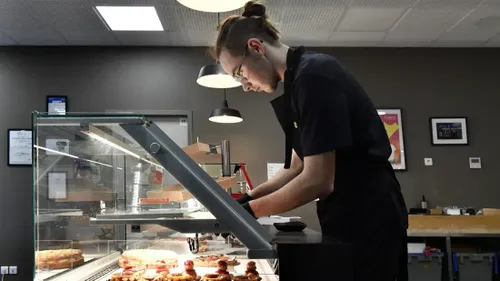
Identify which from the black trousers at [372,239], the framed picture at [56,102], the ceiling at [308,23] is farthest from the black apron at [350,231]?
the framed picture at [56,102]

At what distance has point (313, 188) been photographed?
3.24 ft

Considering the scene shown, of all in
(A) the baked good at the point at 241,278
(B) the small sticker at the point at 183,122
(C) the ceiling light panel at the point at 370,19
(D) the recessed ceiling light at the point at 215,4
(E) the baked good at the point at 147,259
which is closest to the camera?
(A) the baked good at the point at 241,278

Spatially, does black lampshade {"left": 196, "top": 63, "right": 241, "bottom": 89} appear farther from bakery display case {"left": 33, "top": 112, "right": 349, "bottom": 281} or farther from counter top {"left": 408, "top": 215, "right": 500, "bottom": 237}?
counter top {"left": 408, "top": 215, "right": 500, "bottom": 237}

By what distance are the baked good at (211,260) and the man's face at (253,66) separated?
0.76m

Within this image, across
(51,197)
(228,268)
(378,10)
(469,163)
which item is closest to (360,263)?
(228,268)

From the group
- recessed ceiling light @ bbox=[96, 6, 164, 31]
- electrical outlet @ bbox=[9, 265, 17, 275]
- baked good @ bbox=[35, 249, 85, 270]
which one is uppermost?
recessed ceiling light @ bbox=[96, 6, 164, 31]

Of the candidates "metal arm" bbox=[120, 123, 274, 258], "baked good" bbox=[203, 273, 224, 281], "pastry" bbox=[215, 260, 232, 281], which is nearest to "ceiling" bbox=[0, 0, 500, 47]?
"pastry" bbox=[215, 260, 232, 281]

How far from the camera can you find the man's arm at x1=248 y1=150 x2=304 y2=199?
1380 mm

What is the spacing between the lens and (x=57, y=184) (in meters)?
1.33

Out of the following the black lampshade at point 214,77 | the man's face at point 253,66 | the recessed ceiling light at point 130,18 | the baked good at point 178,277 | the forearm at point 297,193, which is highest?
the recessed ceiling light at point 130,18

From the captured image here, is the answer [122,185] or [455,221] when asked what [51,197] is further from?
[455,221]

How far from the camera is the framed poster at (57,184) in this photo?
1.30m

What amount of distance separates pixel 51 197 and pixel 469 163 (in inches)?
213

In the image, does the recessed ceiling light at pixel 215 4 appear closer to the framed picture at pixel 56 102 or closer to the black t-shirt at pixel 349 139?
the black t-shirt at pixel 349 139
